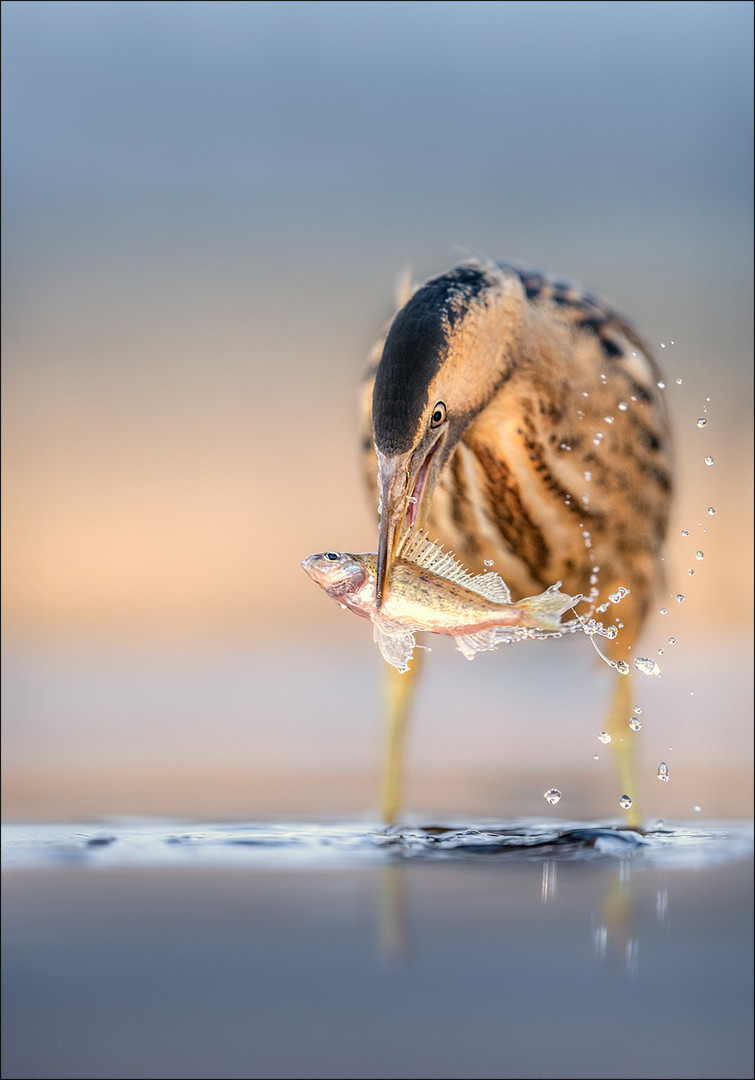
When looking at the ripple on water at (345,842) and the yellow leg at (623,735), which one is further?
the yellow leg at (623,735)

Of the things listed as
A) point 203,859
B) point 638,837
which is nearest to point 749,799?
point 638,837

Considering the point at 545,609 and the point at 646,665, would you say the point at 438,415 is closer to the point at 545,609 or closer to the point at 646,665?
the point at 545,609

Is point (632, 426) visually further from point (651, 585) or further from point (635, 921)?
point (635, 921)

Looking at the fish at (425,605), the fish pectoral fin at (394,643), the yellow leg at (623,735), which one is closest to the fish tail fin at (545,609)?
the fish at (425,605)

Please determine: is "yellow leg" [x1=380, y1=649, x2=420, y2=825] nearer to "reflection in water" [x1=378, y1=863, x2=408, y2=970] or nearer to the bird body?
the bird body

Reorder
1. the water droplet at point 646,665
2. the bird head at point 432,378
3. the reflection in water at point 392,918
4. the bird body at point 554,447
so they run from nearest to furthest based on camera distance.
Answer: the reflection in water at point 392,918 → the bird head at point 432,378 → the bird body at point 554,447 → the water droplet at point 646,665

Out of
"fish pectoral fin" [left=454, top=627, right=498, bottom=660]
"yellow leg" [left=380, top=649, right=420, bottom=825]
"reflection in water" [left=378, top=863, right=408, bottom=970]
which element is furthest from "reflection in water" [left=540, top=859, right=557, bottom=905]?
"yellow leg" [left=380, top=649, right=420, bottom=825]

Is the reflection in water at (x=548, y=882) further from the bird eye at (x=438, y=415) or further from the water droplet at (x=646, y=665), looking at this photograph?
the bird eye at (x=438, y=415)
